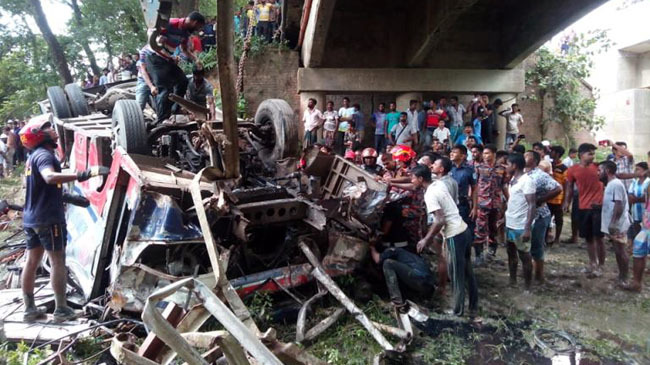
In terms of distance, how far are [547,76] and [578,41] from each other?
1724 millimetres

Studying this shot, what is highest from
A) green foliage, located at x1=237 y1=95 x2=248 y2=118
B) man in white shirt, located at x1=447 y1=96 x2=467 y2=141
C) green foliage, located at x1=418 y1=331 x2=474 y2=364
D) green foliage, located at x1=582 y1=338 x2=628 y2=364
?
green foliage, located at x1=237 y1=95 x2=248 y2=118

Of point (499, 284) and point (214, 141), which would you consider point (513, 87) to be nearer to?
point (499, 284)

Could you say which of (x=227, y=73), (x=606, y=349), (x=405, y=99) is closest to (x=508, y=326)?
(x=606, y=349)

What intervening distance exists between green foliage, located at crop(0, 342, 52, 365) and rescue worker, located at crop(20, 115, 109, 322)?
0.53 meters

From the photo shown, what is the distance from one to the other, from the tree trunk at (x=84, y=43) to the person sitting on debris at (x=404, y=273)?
12284mm

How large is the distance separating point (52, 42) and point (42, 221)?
11.5 metres

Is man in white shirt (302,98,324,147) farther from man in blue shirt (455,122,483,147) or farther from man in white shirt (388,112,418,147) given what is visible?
man in blue shirt (455,122,483,147)

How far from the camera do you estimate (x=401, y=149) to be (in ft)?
21.0

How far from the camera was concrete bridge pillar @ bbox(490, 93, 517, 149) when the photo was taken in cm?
1145

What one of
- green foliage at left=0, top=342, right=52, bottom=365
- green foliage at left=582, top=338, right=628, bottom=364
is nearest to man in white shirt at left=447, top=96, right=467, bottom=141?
green foliage at left=582, top=338, right=628, bottom=364

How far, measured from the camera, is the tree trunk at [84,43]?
13291 mm

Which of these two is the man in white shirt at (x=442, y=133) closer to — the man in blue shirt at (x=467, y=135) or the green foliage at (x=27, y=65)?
the man in blue shirt at (x=467, y=135)

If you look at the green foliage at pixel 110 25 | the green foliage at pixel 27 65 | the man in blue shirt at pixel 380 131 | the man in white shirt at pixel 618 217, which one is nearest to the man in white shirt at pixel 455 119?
the man in blue shirt at pixel 380 131

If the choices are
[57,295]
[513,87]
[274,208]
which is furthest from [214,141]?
[513,87]
